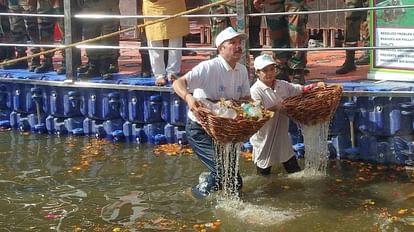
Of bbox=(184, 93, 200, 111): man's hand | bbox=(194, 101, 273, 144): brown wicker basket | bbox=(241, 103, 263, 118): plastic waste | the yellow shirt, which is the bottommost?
bbox=(194, 101, 273, 144): brown wicker basket

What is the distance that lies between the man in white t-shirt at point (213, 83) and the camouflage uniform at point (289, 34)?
4.78 feet

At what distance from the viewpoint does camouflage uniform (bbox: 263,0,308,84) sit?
8.23 m

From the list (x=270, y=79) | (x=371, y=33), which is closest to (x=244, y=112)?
(x=270, y=79)

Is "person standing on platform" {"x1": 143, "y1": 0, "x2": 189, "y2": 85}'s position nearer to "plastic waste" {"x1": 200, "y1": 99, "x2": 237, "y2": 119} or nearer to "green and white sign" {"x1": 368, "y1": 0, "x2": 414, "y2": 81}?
"green and white sign" {"x1": 368, "y1": 0, "x2": 414, "y2": 81}

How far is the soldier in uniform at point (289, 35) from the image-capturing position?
8227 mm

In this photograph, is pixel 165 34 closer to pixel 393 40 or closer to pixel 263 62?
pixel 263 62

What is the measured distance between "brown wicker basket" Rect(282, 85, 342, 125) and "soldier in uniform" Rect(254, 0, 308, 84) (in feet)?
3.21

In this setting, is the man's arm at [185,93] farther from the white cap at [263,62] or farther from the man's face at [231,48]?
the white cap at [263,62]

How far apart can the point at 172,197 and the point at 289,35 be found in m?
2.41

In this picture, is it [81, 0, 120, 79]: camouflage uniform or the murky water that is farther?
[81, 0, 120, 79]: camouflage uniform

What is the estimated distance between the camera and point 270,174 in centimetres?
763

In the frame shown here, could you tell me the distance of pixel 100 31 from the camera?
31.9 feet

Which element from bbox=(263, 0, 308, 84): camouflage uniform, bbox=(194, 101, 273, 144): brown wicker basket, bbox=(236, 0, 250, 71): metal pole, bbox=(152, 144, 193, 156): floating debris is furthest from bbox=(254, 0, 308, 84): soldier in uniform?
bbox=(194, 101, 273, 144): brown wicker basket

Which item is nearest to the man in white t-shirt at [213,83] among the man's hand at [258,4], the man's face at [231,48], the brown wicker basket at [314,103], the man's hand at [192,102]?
the man's face at [231,48]
